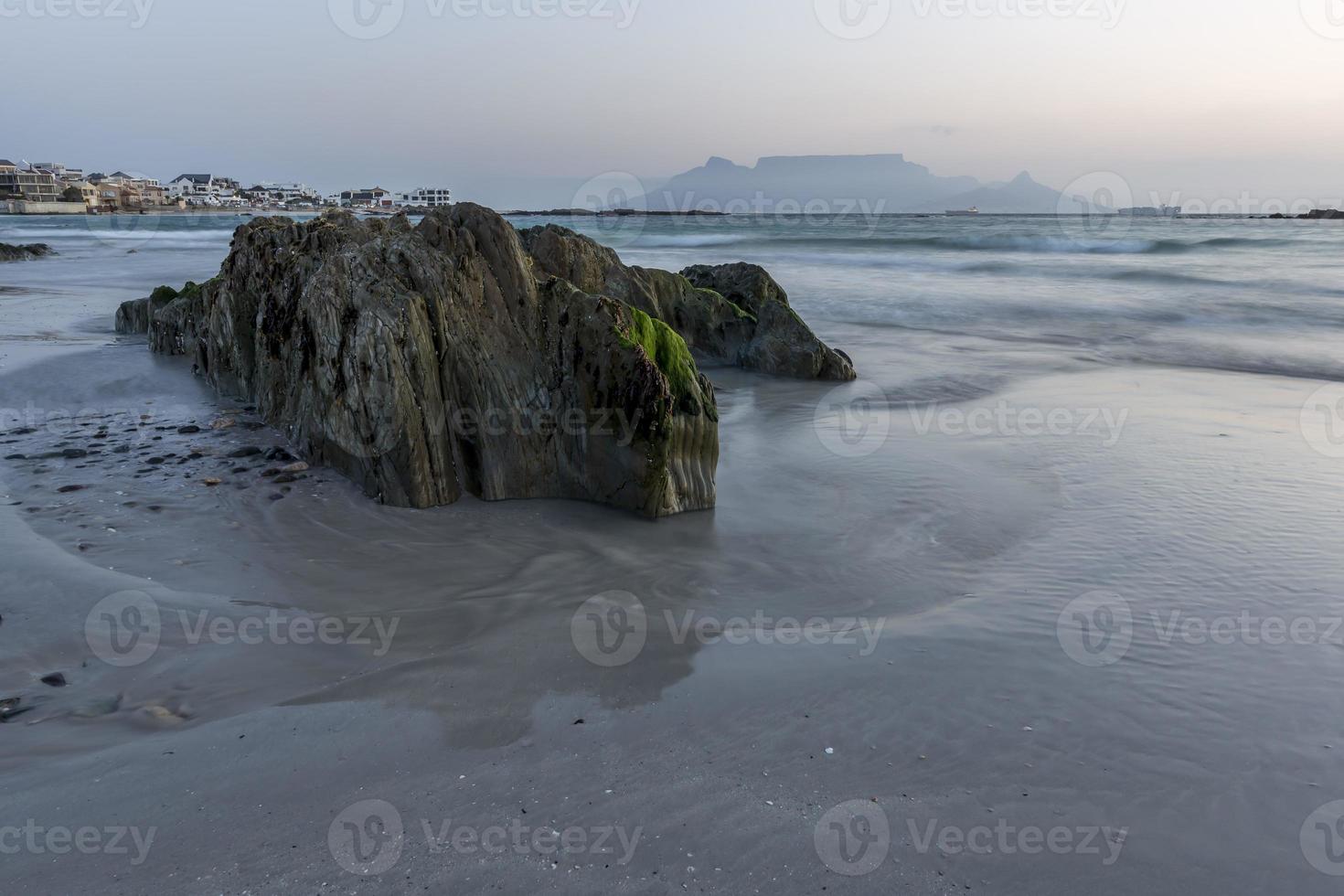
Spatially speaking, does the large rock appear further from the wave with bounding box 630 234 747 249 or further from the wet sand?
the wave with bounding box 630 234 747 249

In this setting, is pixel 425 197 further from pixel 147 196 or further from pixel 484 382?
pixel 484 382

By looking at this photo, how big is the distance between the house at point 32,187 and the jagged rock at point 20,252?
8662 centimetres

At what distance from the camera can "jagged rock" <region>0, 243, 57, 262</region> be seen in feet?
94.0

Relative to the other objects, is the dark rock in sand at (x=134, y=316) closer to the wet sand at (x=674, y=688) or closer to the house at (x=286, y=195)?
the wet sand at (x=674, y=688)

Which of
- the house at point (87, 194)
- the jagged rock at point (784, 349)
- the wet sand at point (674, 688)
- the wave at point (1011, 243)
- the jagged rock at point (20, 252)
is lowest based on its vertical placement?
the wet sand at point (674, 688)

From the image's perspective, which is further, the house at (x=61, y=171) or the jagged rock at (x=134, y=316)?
the house at (x=61, y=171)

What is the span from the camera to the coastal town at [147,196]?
97.1 m

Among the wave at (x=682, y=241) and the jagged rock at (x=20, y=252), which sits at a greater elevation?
the wave at (x=682, y=241)

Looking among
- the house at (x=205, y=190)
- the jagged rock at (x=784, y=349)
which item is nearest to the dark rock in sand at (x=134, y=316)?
the jagged rock at (x=784, y=349)

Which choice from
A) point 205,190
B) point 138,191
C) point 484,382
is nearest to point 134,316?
point 484,382

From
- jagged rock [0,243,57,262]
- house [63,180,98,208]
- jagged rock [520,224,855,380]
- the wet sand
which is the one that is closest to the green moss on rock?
the wet sand

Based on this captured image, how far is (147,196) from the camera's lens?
133000mm

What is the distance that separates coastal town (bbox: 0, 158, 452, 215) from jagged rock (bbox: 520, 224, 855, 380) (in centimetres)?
6261

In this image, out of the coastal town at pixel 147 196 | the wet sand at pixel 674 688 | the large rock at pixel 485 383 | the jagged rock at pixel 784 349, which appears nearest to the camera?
the wet sand at pixel 674 688
